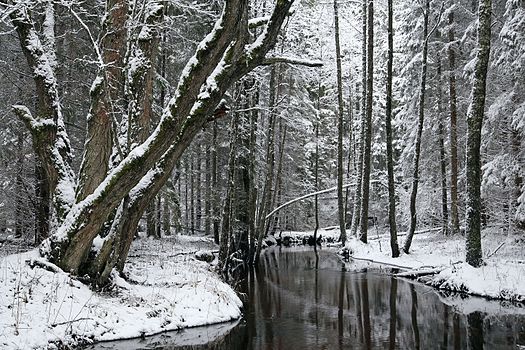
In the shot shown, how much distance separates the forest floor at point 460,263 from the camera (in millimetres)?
10711

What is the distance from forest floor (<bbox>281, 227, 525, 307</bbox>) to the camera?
35.1 feet

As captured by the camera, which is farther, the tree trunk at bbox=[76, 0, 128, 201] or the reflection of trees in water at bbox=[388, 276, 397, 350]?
the tree trunk at bbox=[76, 0, 128, 201]

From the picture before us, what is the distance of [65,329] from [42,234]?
23.1 ft

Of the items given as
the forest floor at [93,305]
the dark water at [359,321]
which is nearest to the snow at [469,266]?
the dark water at [359,321]

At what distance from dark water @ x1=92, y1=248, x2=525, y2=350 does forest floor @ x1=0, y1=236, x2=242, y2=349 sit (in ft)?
1.18

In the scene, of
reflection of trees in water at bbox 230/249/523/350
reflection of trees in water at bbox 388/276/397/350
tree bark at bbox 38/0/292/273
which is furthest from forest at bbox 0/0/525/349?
reflection of trees in water at bbox 388/276/397/350

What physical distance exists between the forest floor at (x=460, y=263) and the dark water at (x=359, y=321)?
450mm

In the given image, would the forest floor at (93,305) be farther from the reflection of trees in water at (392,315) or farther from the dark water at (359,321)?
the reflection of trees in water at (392,315)

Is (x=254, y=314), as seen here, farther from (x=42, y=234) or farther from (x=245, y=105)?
(x=245, y=105)

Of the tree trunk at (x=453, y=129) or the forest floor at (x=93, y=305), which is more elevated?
the tree trunk at (x=453, y=129)

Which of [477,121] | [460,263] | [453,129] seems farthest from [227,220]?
[453,129]

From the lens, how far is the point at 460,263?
1237 centimetres

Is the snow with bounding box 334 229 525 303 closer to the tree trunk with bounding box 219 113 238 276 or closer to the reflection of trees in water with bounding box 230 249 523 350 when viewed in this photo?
the reflection of trees in water with bounding box 230 249 523 350

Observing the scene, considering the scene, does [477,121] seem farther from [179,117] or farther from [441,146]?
[441,146]
